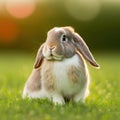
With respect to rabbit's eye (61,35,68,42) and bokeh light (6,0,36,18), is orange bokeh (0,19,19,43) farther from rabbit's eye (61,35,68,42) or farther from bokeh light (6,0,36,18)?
rabbit's eye (61,35,68,42)

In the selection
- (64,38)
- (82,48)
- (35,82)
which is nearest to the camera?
(64,38)

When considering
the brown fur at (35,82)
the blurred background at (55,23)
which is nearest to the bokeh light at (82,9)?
the blurred background at (55,23)

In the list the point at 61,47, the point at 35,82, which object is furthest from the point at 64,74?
the point at 35,82

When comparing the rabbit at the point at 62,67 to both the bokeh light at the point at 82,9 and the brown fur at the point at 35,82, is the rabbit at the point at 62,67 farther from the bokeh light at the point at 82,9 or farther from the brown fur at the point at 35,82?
the bokeh light at the point at 82,9

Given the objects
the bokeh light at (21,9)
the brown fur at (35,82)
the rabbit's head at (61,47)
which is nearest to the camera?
the rabbit's head at (61,47)

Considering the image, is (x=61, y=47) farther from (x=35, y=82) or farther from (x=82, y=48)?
(x=35, y=82)

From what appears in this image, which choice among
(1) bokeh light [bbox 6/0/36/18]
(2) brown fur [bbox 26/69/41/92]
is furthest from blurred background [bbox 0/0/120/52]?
(2) brown fur [bbox 26/69/41/92]

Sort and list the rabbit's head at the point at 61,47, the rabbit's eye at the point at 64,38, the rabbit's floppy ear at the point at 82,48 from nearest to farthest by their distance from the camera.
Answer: the rabbit's head at the point at 61,47 → the rabbit's eye at the point at 64,38 → the rabbit's floppy ear at the point at 82,48
